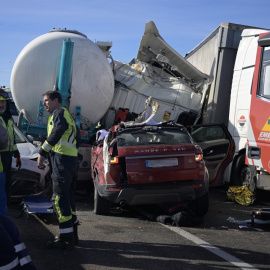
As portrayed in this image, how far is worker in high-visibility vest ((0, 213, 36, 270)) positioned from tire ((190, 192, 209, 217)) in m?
4.76

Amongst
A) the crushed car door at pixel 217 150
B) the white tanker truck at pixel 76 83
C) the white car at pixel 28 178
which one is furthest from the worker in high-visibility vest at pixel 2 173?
the crushed car door at pixel 217 150

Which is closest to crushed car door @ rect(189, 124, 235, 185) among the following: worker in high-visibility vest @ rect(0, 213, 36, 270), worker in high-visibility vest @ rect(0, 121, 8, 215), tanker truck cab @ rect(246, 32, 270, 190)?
tanker truck cab @ rect(246, 32, 270, 190)

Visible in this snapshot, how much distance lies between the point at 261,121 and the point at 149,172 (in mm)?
2813

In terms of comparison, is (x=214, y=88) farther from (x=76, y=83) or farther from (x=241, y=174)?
(x=76, y=83)

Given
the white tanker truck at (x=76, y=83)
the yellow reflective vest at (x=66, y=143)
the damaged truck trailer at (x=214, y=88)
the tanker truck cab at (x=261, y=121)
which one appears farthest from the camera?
the white tanker truck at (x=76, y=83)

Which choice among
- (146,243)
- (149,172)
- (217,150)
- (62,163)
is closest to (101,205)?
(149,172)

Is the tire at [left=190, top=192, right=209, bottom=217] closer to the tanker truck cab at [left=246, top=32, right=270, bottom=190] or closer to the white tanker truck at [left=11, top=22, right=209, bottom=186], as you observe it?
the tanker truck cab at [left=246, top=32, right=270, bottom=190]

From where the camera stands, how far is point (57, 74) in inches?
381

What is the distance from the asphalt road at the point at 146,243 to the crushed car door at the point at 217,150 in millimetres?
1314

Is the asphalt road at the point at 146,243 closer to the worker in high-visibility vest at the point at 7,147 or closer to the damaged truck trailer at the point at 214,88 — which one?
the worker in high-visibility vest at the point at 7,147

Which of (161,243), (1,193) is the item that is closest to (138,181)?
(161,243)

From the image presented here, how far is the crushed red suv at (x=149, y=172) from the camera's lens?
6836 millimetres

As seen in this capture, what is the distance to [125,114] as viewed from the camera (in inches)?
456

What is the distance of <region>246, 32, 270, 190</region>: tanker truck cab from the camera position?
8.34 metres
